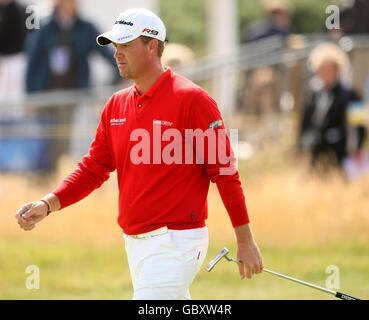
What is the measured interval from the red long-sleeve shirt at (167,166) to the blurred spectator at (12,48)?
769 cm

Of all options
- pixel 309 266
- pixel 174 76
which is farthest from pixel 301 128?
pixel 174 76

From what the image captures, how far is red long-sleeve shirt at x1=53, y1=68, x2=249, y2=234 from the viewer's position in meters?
5.76

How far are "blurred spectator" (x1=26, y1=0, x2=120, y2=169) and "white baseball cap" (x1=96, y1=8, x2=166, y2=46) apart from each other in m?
6.45

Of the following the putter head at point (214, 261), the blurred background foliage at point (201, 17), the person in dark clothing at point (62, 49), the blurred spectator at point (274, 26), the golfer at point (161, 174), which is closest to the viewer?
the golfer at point (161, 174)

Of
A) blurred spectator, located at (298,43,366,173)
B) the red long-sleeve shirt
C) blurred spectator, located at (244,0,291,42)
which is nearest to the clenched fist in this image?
the red long-sleeve shirt

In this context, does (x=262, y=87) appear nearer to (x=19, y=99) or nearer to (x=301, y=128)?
(x=301, y=128)

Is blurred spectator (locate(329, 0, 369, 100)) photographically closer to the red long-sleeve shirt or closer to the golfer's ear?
the golfer's ear

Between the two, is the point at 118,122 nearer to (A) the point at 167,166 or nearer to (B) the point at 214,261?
(A) the point at 167,166

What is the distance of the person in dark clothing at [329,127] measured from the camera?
484 inches

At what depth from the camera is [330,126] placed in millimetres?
12398

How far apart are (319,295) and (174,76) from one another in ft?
14.0

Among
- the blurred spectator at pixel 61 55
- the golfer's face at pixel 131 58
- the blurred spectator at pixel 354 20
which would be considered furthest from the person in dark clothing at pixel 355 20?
the golfer's face at pixel 131 58

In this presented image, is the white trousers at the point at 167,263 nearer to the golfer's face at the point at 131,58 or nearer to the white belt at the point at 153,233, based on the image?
the white belt at the point at 153,233

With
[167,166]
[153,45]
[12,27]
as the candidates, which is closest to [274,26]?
[12,27]
